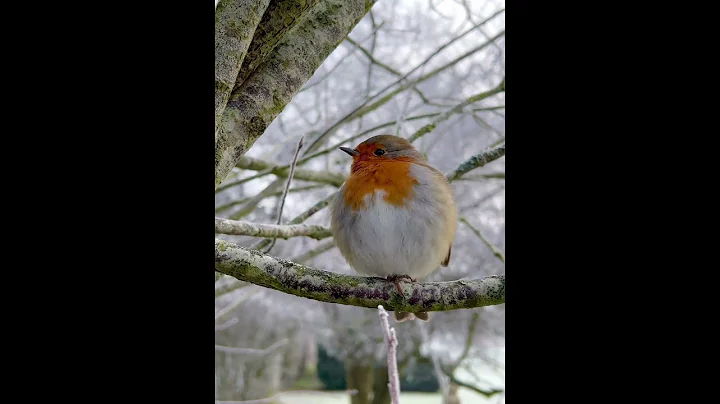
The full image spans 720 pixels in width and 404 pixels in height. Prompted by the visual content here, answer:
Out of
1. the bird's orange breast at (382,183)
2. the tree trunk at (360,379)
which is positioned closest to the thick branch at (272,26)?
the bird's orange breast at (382,183)

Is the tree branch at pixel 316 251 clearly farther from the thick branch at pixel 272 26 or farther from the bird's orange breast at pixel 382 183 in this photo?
the thick branch at pixel 272 26

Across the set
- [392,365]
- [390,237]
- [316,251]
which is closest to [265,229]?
[390,237]

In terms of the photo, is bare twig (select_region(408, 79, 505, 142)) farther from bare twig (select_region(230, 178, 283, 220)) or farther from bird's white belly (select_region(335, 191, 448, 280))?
bare twig (select_region(230, 178, 283, 220))

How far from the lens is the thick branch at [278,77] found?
1.22 m

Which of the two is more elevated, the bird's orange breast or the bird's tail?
the bird's orange breast

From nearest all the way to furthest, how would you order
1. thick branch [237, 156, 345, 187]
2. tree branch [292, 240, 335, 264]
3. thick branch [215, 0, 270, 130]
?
thick branch [215, 0, 270, 130], thick branch [237, 156, 345, 187], tree branch [292, 240, 335, 264]

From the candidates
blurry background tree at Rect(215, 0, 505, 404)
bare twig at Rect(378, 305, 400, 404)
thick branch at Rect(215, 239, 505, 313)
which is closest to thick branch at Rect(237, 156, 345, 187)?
blurry background tree at Rect(215, 0, 505, 404)

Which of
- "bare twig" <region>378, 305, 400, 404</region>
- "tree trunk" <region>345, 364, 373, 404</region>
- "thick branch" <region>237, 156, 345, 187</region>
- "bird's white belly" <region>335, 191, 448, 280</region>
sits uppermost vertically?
"thick branch" <region>237, 156, 345, 187</region>

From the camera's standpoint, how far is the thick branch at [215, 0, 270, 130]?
43.4 inches

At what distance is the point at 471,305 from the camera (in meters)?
1.30

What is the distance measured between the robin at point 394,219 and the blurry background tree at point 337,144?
9.2 inches

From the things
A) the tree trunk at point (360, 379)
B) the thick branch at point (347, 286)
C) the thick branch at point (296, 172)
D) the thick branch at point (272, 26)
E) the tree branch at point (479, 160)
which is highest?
the thick branch at point (272, 26)
